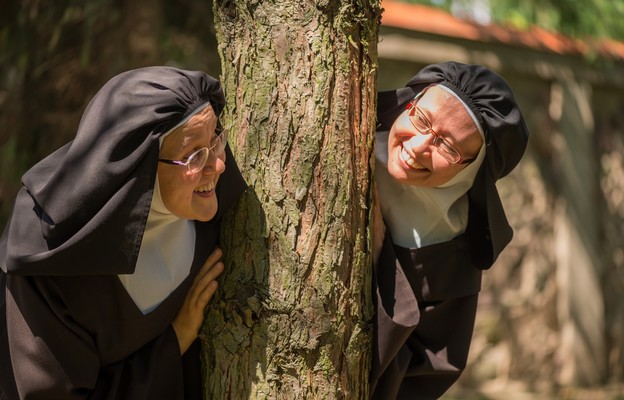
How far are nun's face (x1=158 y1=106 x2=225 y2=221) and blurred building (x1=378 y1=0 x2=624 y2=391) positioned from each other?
4320 millimetres

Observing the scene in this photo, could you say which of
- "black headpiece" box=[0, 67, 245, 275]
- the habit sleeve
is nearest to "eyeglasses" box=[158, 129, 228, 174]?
"black headpiece" box=[0, 67, 245, 275]

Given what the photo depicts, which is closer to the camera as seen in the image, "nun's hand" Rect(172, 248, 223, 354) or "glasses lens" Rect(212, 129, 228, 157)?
"glasses lens" Rect(212, 129, 228, 157)

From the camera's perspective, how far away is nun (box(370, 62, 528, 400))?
9.34 ft

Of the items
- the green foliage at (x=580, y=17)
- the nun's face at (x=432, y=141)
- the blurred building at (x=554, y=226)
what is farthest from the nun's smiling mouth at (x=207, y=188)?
the green foliage at (x=580, y=17)

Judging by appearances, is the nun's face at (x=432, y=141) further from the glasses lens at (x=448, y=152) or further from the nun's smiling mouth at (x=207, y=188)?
the nun's smiling mouth at (x=207, y=188)

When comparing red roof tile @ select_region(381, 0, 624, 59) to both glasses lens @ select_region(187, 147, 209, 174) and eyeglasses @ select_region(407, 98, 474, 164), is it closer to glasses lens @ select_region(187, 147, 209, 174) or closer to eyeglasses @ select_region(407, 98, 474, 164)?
eyeglasses @ select_region(407, 98, 474, 164)

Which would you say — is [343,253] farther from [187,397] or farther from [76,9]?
[76,9]

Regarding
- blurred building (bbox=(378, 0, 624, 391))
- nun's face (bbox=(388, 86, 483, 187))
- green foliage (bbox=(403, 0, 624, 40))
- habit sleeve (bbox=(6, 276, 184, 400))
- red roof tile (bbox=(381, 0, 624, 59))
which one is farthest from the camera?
green foliage (bbox=(403, 0, 624, 40))

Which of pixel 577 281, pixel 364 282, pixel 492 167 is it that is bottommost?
pixel 577 281

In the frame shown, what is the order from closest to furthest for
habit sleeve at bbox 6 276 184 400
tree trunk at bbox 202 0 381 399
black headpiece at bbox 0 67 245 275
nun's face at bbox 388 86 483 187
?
black headpiece at bbox 0 67 245 275 → habit sleeve at bbox 6 276 184 400 → tree trunk at bbox 202 0 381 399 → nun's face at bbox 388 86 483 187

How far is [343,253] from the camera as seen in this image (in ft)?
9.03

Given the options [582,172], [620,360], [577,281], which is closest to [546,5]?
[582,172]

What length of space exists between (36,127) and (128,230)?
10.3 ft

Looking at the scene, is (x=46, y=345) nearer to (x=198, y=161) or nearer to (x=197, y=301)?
(x=197, y=301)
